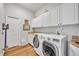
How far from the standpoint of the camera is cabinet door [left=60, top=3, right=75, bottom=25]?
1.29 m

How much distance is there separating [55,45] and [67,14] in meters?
0.53

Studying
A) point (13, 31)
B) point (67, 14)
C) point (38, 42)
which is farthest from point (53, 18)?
point (13, 31)

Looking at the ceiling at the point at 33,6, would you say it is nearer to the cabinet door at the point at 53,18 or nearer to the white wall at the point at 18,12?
the white wall at the point at 18,12

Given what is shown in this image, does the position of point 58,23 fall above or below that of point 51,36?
above

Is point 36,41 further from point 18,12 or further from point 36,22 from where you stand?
point 18,12

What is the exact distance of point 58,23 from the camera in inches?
59.5

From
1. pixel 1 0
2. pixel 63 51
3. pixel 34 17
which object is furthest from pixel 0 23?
pixel 63 51

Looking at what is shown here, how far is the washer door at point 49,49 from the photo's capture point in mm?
1360

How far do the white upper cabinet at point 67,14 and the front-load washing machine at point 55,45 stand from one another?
0.26 m

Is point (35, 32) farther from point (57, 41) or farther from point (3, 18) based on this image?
point (3, 18)

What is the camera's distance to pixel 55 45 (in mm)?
1345

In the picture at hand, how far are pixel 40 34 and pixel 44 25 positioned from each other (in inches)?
7.2

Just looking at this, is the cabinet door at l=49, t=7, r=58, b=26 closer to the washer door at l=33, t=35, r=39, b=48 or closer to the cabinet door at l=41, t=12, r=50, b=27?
the cabinet door at l=41, t=12, r=50, b=27

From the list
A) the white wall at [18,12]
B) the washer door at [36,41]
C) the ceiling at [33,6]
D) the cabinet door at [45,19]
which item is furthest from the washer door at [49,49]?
the ceiling at [33,6]
